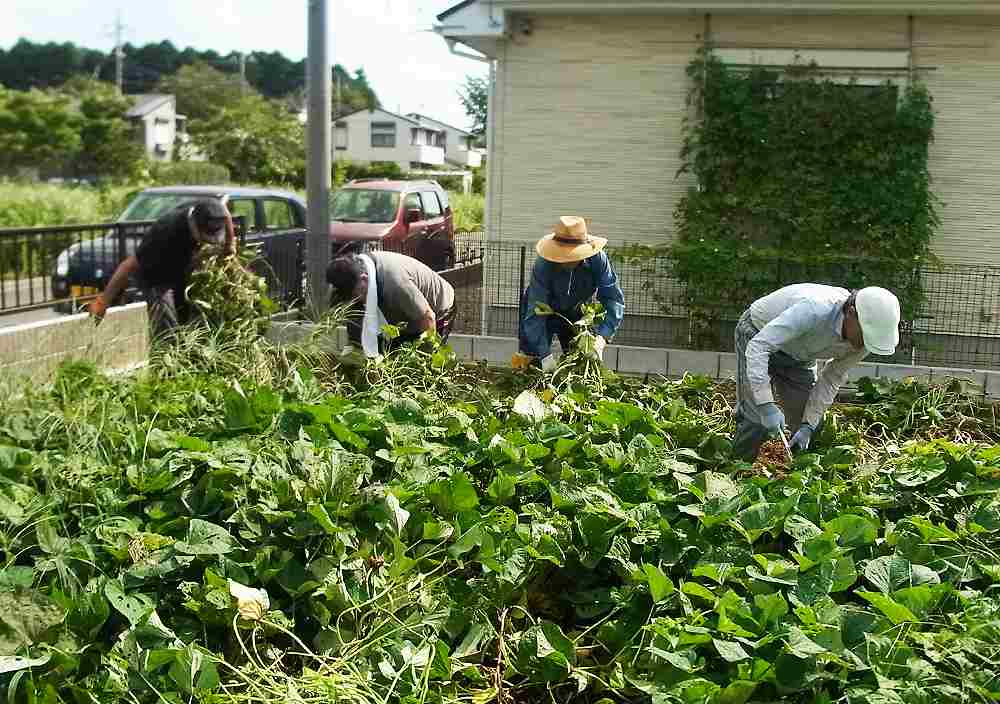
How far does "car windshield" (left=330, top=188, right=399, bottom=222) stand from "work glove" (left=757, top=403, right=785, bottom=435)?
10555mm

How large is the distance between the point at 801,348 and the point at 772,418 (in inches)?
22.3

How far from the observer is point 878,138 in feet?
34.3

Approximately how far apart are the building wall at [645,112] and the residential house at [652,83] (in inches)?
0.5

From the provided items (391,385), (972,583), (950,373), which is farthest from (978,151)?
(972,583)

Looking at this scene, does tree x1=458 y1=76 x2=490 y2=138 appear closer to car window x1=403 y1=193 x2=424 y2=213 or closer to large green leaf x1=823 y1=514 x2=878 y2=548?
car window x1=403 y1=193 x2=424 y2=213

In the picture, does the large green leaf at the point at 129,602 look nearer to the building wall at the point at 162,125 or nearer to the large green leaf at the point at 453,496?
the large green leaf at the point at 453,496

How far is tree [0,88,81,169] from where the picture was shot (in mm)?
47656

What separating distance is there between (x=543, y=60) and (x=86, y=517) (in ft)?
28.1

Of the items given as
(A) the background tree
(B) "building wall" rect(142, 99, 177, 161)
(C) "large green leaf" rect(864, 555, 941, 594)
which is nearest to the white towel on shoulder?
(C) "large green leaf" rect(864, 555, 941, 594)

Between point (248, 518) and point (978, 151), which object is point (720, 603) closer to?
point (248, 518)

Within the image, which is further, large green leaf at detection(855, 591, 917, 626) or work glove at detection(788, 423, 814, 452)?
work glove at detection(788, 423, 814, 452)

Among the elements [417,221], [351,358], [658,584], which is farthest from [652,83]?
[658,584]

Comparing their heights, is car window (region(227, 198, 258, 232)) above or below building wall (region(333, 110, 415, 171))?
below

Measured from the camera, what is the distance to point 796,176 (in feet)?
34.7
